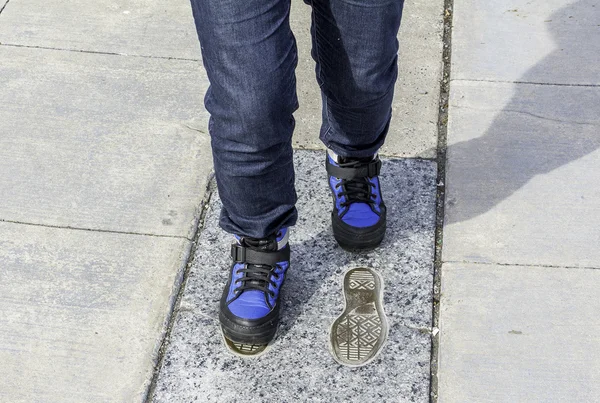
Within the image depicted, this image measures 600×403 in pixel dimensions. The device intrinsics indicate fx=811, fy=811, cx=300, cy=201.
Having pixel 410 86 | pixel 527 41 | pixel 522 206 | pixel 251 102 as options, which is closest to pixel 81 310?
pixel 251 102

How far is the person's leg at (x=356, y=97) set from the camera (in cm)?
214

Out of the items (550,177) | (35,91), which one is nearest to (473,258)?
(550,177)

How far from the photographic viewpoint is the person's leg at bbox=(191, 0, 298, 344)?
1.94m

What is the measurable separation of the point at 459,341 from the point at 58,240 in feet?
4.53

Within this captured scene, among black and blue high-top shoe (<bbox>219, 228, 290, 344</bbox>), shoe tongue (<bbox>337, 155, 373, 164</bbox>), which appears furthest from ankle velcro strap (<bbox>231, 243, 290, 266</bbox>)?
shoe tongue (<bbox>337, 155, 373, 164</bbox>)

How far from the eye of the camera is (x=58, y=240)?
278 cm

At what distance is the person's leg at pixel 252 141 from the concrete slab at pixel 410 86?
0.81 meters

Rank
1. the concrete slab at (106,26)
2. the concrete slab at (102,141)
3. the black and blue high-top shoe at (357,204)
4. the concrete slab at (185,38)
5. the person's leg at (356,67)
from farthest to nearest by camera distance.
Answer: the concrete slab at (106,26) < the concrete slab at (185,38) < the concrete slab at (102,141) < the black and blue high-top shoe at (357,204) < the person's leg at (356,67)

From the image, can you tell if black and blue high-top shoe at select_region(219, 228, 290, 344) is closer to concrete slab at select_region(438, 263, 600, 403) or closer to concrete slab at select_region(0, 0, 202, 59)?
concrete slab at select_region(438, 263, 600, 403)

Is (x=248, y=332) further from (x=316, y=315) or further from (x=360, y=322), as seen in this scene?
(x=360, y=322)

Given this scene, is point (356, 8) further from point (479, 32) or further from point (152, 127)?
point (479, 32)

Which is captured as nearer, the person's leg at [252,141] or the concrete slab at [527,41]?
the person's leg at [252,141]

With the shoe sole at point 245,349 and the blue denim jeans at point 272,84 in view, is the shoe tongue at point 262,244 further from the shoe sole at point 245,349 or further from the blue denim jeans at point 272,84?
the shoe sole at point 245,349

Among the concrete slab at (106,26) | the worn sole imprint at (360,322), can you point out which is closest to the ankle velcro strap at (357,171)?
the worn sole imprint at (360,322)
